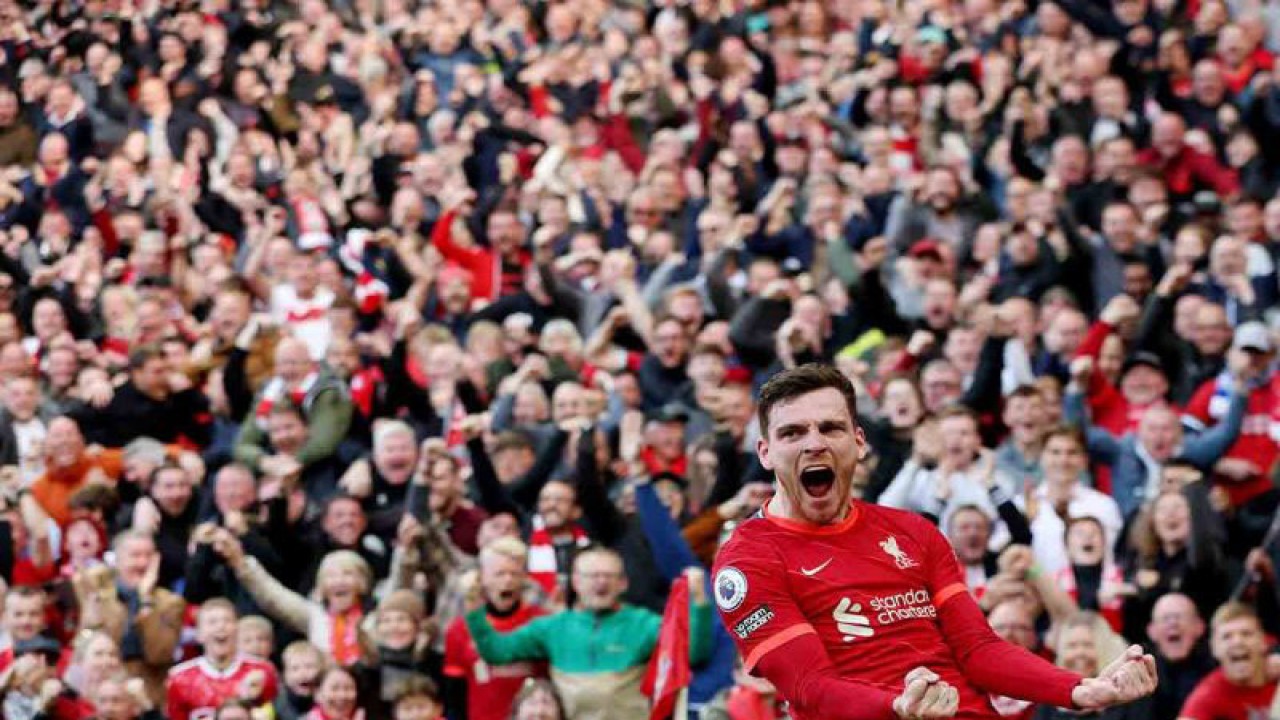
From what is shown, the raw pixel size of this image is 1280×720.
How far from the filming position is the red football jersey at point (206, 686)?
978cm

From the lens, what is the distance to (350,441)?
11828 mm

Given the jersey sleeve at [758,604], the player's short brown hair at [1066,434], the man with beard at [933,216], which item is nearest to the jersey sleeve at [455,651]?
the player's short brown hair at [1066,434]

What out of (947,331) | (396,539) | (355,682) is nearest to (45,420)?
(396,539)

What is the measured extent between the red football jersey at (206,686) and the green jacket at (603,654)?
50.9 inches

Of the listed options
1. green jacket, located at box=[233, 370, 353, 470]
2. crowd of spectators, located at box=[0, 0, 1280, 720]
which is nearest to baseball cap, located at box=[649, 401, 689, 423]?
crowd of spectators, located at box=[0, 0, 1280, 720]

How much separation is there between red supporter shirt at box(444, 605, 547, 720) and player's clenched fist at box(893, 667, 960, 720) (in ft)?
16.4

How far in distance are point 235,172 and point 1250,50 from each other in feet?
21.7

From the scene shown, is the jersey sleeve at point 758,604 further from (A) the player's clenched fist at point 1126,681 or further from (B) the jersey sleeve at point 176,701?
(B) the jersey sleeve at point 176,701

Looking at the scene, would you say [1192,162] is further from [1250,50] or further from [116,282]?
[116,282]

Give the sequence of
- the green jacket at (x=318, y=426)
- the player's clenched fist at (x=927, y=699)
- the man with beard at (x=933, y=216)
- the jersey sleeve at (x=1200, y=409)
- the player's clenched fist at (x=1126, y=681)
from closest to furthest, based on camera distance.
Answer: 1. the player's clenched fist at (x=927, y=699)
2. the player's clenched fist at (x=1126, y=681)
3. the jersey sleeve at (x=1200, y=409)
4. the green jacket at (x=318, y=426)
5. the man with beard at (x=933, y=216)

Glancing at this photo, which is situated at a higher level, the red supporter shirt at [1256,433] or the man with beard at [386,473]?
the man with beard at [386,473]

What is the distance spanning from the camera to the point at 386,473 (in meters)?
11.2

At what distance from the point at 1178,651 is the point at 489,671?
8.75ft

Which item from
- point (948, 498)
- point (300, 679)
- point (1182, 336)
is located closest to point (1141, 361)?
point (1182, 336)
